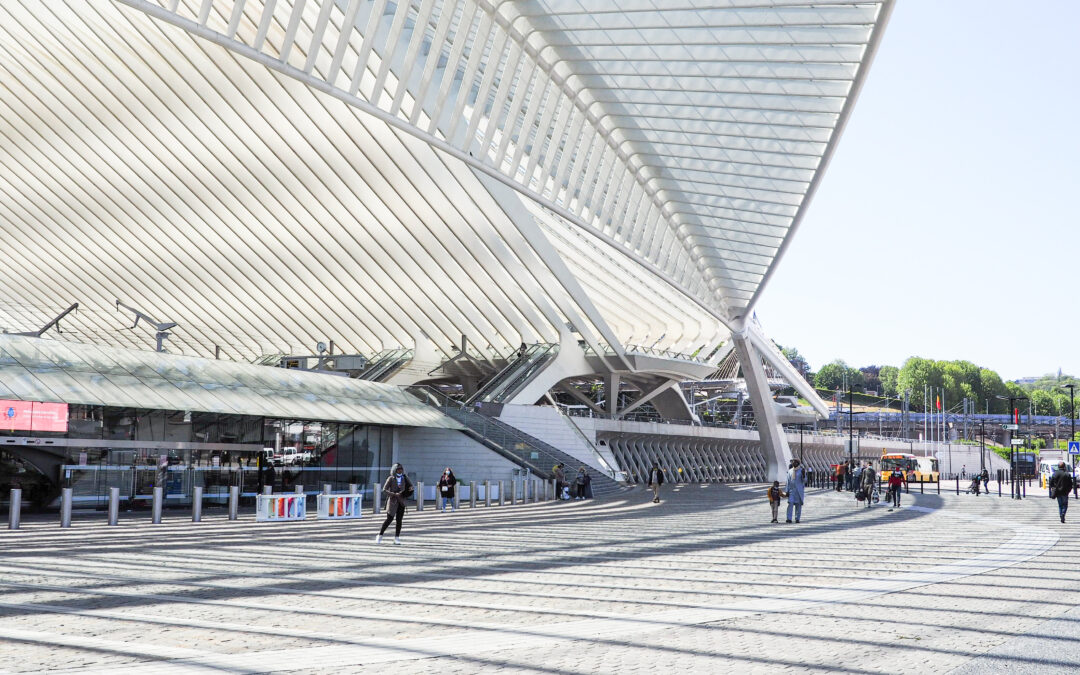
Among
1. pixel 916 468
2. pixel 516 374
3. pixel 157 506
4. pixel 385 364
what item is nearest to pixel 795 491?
pixel 157 506

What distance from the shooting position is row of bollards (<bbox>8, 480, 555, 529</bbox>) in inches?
713

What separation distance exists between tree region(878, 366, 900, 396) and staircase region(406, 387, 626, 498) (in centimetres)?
16117

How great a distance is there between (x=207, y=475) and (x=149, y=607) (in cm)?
1888

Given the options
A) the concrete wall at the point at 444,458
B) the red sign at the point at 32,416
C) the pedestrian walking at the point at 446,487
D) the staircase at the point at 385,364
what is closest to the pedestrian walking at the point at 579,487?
the concrete wall at the point at 444,458

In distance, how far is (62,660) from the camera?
6031 mm

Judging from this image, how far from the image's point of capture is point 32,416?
21.6 meters

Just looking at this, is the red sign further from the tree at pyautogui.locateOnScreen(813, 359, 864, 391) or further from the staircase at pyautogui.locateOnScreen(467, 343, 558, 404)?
the tree at pyautogui.locateOnScreen(813, 359, 864, 391)

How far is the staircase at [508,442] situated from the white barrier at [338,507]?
1147 centimetres

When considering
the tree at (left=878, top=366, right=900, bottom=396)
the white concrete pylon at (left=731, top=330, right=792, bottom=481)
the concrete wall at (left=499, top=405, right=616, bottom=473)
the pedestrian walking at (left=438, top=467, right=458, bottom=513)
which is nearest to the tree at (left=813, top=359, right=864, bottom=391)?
the tree at (left=878, top=366, right=900, bottom=396)

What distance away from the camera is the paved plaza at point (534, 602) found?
6227 mm

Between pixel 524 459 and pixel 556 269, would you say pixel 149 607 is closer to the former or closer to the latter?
pixel 524 459

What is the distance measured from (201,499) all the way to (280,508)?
72.3 inches

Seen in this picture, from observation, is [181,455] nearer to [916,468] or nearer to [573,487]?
[573,487]

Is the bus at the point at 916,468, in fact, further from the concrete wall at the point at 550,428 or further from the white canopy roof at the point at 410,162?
the concrete wall at the point at 550,428
